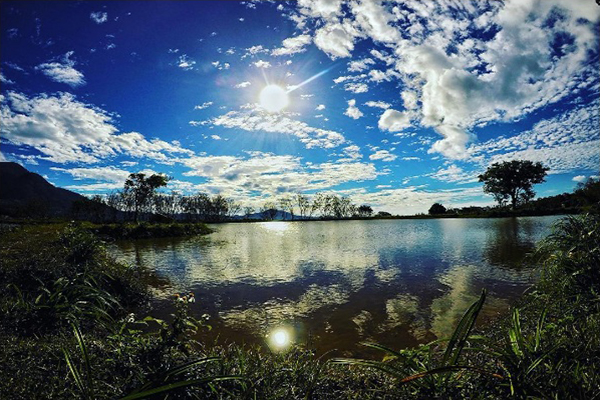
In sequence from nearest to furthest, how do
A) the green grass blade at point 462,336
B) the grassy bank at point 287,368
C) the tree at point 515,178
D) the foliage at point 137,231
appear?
A: the green grass blade at point 462,336, the grassy bank at point 287,368, the foliage at point 137,231, the tree at point 515,178

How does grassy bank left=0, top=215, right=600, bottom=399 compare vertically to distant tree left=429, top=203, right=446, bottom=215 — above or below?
below

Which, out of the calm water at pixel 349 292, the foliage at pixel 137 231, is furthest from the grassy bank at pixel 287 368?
the foliage at pixel 137 231

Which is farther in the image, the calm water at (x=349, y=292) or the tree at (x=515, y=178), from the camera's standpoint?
the tree at (x=515, y=178)

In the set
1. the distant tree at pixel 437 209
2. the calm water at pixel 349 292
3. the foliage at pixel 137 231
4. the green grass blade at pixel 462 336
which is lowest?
the calm water at pixel 349 292

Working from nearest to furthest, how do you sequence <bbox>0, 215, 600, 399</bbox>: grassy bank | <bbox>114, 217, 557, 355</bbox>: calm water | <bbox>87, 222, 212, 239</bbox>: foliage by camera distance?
<bbox>0, 215, 600, 399</bbox>: grassy bank < <bbox>114, 217, 557, 355</bbox>: calm water < <bbox>87, 222, 212, 239</bbox>: foliage

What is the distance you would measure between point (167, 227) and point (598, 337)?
4256 cm

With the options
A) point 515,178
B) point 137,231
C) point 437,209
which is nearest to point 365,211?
point 437,209

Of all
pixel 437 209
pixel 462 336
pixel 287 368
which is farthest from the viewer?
pixel 437 209

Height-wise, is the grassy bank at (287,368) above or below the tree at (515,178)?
below

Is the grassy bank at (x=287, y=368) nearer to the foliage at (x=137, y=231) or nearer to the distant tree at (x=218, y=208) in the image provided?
the foliage at (x=137, y=231)

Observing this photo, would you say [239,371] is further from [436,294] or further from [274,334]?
[436,294]

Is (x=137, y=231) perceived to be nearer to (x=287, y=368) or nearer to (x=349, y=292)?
(x=349, y=292)

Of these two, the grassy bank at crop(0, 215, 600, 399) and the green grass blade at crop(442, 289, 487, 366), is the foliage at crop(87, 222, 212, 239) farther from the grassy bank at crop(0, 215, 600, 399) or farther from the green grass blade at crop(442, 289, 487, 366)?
the green grass blade at crop(442, 289, 487, 366)

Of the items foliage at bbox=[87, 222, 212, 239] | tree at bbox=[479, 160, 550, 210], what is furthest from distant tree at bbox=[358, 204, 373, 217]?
foliage at bbox=[87, 222, 212, 239]
